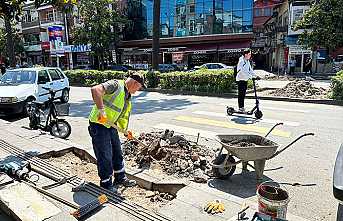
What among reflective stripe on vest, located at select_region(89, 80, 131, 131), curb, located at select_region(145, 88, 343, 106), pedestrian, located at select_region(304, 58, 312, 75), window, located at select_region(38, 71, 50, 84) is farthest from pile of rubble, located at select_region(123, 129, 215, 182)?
pedestrian, located at select_region(304, 58, 312, 75)

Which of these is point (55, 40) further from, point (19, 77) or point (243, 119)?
point (243, 119)

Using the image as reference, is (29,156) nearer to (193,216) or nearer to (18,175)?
(18,175)

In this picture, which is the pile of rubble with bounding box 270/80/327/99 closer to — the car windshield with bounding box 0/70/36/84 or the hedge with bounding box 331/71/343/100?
the hedge with bounding box 331/71/343/100

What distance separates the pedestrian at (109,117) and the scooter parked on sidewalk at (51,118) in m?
3.50

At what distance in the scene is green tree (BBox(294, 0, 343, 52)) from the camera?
1016 inches

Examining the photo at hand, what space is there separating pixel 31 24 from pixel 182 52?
28.8 meters

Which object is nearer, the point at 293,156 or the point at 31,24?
the point at 293,156

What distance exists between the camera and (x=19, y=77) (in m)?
11.3

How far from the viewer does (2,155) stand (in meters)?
5.88

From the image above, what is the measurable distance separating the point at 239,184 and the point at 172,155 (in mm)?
1282

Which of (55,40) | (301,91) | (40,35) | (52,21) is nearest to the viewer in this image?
(301,91)

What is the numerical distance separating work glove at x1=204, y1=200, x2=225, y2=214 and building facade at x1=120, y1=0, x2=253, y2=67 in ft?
111

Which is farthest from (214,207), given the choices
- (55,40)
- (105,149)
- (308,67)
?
(308,67)

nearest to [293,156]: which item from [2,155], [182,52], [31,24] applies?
[2,155]
